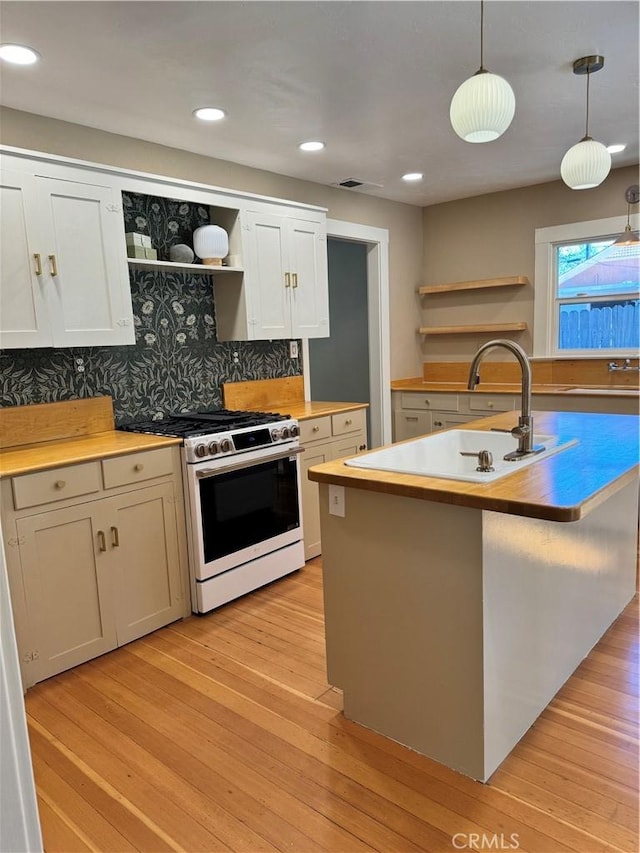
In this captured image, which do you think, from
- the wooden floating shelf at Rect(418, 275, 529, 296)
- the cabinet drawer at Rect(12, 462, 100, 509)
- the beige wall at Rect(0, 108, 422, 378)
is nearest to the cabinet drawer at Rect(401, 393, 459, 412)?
the beige wall at Rect(0, 108, 422, 378)

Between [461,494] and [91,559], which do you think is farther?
[91,559]

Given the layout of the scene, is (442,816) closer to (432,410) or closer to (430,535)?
(430,535)

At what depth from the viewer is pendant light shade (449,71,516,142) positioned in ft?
5.80

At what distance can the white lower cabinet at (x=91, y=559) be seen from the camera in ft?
7.66

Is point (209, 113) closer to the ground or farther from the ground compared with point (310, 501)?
farther from the ground

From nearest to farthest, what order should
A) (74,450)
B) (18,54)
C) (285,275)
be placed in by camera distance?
(18,54)
(74,450)
(285,275)

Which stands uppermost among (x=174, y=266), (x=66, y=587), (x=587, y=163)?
(x=587, y=163)

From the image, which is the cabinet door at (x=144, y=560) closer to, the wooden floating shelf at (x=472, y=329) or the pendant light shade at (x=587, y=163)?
the pendant light shade at (x=587, y=163)

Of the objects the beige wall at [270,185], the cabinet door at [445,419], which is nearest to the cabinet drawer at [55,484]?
the beige wall at [270,185]

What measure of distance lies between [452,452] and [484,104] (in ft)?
4.31

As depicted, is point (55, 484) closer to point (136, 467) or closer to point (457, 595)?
point (136, 467)

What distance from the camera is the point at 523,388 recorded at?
2.09 meters

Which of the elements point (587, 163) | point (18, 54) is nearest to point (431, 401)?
point (587, 163)

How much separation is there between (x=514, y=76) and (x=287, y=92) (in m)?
1.01
